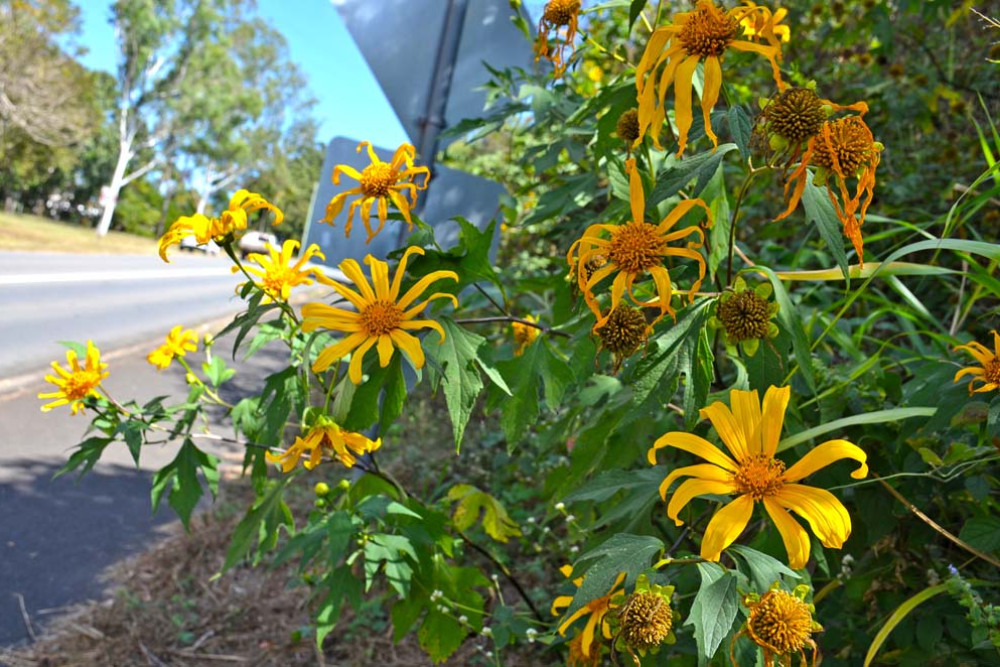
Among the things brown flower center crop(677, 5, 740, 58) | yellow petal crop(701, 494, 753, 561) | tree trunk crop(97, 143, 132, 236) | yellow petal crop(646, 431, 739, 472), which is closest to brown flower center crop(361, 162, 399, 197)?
brown flower center crop(677, 5, 740, 58)

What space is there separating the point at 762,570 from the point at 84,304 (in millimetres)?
10550

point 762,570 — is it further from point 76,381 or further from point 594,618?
point 76,381

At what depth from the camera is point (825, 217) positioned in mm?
798

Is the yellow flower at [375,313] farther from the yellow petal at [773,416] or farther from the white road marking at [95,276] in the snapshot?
the white road marking at [95,276]

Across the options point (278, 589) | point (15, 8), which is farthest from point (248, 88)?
point (278, 589)

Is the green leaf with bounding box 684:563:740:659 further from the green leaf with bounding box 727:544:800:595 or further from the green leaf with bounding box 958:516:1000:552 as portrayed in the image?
the green leaf with bounding box 958:516:1000:552

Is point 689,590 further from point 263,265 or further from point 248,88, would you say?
point 248,88

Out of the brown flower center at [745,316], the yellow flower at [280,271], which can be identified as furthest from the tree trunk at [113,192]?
the brown flower center at [745,316]

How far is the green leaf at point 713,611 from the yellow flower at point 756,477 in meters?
0.03

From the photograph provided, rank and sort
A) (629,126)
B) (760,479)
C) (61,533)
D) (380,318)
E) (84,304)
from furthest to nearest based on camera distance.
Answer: (84,304) → (61,533) → (629,126) → (380,318) → (760,479)

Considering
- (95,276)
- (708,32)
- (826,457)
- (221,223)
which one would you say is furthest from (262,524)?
(95,276)

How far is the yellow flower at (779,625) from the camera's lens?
71 cm

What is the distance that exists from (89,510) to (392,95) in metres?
2.82

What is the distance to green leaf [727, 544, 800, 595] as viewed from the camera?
0.78 meters
